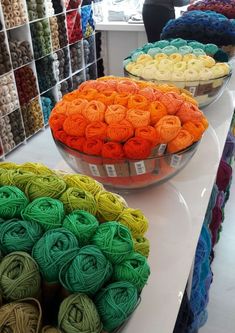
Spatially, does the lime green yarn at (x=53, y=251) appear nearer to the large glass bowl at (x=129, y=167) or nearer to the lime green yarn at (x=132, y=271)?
the lime green yarn at (x=132, y=271)

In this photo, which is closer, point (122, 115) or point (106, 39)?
point (122, 115)

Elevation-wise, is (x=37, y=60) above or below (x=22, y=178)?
below

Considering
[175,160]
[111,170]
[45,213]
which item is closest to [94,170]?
[111,170]

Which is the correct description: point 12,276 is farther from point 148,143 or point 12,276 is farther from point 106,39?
point 106,39

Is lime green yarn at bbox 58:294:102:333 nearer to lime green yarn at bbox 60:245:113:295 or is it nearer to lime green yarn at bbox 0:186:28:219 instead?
lime green yarn at bbox 60:245:113:295

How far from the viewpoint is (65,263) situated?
0.41 m

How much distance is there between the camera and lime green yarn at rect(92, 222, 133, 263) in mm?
431

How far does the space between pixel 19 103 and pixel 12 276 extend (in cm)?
250

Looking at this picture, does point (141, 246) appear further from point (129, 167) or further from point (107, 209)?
point (129, 167)

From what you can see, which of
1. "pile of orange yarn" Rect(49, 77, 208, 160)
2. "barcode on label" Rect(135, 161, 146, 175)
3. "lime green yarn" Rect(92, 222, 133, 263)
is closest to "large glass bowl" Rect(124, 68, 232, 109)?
"pile of orange yarn" Rect(49, 77, 208, 160)

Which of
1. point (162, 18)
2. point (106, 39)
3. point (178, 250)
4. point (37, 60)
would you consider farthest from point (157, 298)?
point (106, 39)

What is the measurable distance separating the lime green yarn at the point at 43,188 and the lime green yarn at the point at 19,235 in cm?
6

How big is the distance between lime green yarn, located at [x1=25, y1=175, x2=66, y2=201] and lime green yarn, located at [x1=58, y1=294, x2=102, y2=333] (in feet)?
0.50

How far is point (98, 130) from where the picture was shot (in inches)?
26.4
